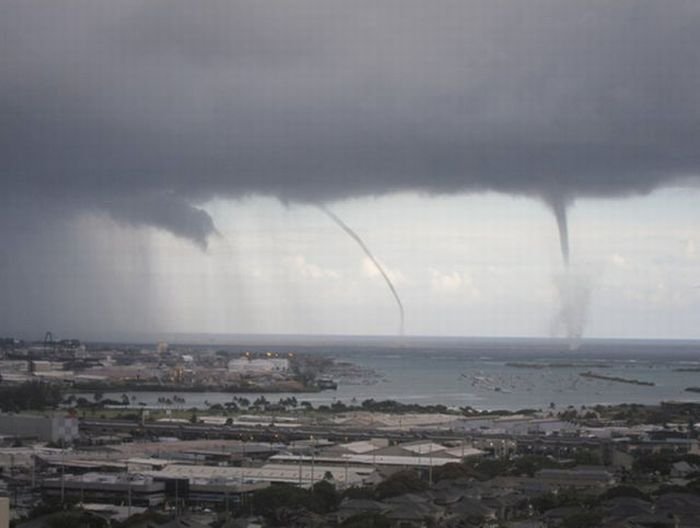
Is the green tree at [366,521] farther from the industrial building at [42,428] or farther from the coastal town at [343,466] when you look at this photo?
the industrial building at [42,428]

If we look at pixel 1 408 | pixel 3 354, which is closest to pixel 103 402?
pixel 1 408

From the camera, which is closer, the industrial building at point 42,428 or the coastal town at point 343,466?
the coastal town at point 343,466

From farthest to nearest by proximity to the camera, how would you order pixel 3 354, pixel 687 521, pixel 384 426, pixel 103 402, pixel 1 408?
pixel 3 354
pixel 103 402
pixel 1 408
pixel 384 426
pixel 687 521

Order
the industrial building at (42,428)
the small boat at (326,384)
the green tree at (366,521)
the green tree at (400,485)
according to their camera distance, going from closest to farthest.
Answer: the green tree at (366,521) < the green tree at (400,485) < the industrial building at (42,428) < the small boat at (326,384)

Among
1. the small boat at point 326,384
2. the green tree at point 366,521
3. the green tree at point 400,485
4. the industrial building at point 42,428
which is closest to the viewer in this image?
the green tree at point 366,521

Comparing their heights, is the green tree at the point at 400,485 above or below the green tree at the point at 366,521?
above

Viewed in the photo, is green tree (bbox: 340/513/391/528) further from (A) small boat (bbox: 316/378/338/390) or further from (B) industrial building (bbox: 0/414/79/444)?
(A) small boat (bbox: 316/378/338/390)

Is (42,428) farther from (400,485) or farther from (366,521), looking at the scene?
(366,521)

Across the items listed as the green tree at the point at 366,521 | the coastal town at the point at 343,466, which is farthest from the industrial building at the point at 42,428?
the green tree at the point at 366,521

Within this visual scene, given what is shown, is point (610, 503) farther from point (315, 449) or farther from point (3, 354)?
point (3, 354)

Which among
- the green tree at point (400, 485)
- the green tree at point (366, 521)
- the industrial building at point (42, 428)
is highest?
the green tree at point (400, 485)
